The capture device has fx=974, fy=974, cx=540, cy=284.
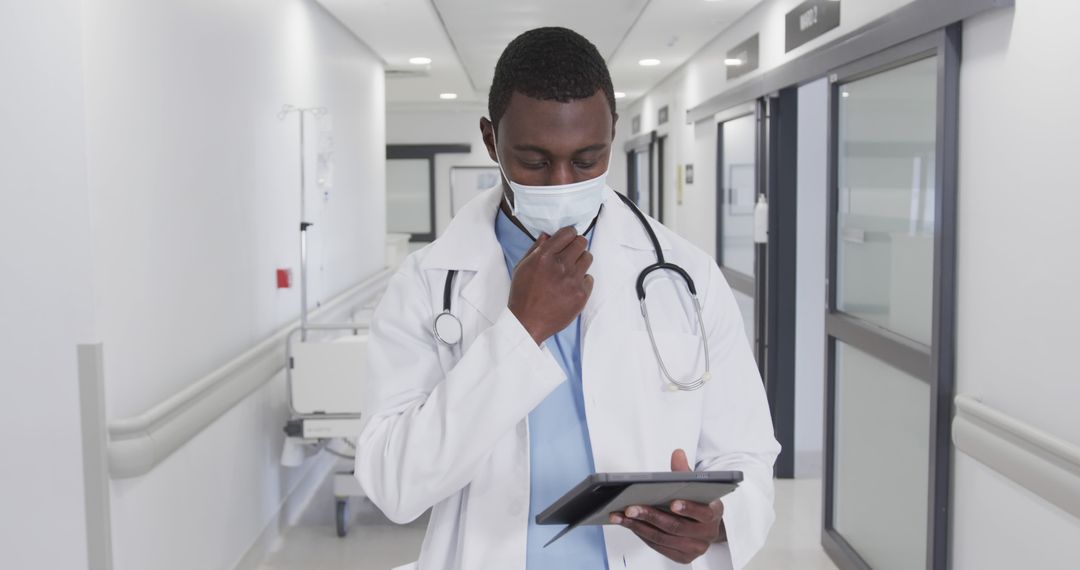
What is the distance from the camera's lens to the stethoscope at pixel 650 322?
131 centimetres

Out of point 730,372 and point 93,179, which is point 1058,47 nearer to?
point 730,372

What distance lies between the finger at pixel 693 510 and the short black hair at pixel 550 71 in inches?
20.7

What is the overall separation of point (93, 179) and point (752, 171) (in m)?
4.45

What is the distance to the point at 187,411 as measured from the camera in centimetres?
321

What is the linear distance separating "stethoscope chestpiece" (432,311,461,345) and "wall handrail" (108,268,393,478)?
1793 millimetres

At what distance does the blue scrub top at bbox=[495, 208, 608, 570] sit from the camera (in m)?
1.31

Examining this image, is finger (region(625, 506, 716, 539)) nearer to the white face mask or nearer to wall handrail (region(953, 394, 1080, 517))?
the white face mask

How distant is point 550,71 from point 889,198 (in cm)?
267

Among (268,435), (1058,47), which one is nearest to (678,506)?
(1058,47)

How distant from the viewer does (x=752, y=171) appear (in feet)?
20.4

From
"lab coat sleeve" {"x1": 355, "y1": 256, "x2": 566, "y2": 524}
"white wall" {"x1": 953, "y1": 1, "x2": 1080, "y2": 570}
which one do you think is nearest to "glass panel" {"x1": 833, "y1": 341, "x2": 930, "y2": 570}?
"white wall" {"x1": 953, "y1": 1, "x2": 1080, "y2": 570}

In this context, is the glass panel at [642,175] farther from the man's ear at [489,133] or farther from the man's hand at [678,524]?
the man's hand at [678,524]

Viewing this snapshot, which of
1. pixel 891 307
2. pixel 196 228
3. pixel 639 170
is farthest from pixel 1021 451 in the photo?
pixel 639 170

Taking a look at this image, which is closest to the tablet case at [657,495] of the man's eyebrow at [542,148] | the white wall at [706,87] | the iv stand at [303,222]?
the man's eyebrow at [542,148]
